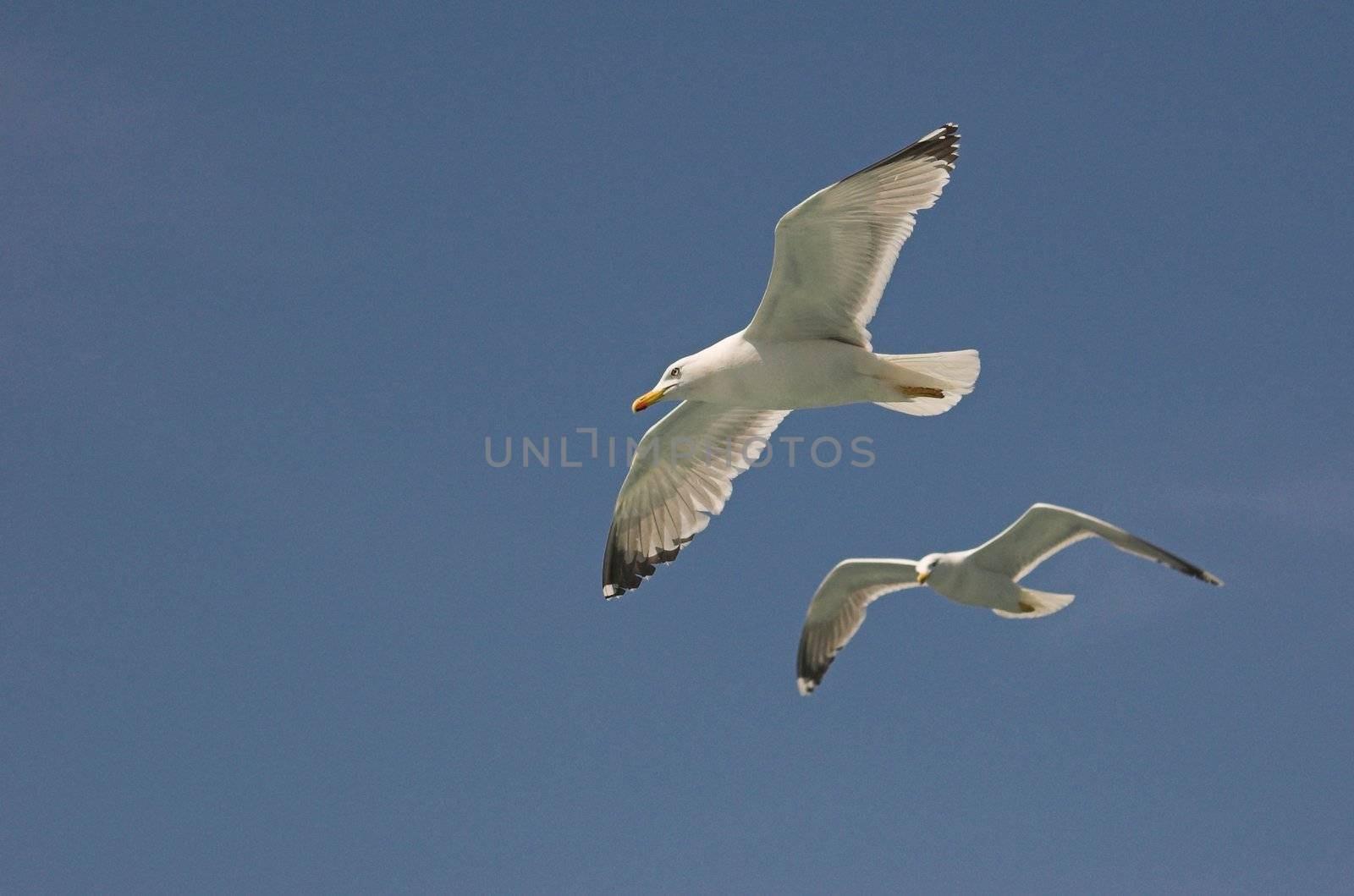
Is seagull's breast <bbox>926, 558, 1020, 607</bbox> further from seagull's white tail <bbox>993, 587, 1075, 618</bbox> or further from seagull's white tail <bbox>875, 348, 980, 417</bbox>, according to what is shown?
seagull's white tail <bbox>875, 348, 980, 417</bbox>

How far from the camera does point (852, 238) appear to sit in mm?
8852

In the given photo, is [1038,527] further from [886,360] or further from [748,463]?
[748,463]

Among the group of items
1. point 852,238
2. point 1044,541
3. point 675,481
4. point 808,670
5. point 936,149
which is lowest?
point 808,670

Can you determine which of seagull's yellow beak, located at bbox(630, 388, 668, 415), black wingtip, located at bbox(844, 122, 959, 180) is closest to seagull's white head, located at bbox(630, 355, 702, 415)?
seagull's yellow beak, located at bbox(630, 388, 668, 415)

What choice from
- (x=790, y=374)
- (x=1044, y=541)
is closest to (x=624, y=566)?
(x=790, y=374)

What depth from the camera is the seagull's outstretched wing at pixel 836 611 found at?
10.4m

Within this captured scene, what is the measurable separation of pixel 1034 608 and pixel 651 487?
2.87m

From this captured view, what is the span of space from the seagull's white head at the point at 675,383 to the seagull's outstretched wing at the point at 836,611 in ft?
5.62

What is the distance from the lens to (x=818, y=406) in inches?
380

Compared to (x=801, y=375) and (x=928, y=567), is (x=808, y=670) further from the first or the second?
(x=801, y=375)

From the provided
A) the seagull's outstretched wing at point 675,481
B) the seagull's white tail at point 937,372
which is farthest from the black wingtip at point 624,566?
the seagull's white tail at point 937,372

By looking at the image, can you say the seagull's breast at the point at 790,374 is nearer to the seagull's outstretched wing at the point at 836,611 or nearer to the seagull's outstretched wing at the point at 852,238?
the seagull's outstretched wing at the point at 852,238

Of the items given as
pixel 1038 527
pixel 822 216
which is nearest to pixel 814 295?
pixel 822 216

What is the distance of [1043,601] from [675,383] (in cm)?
255
